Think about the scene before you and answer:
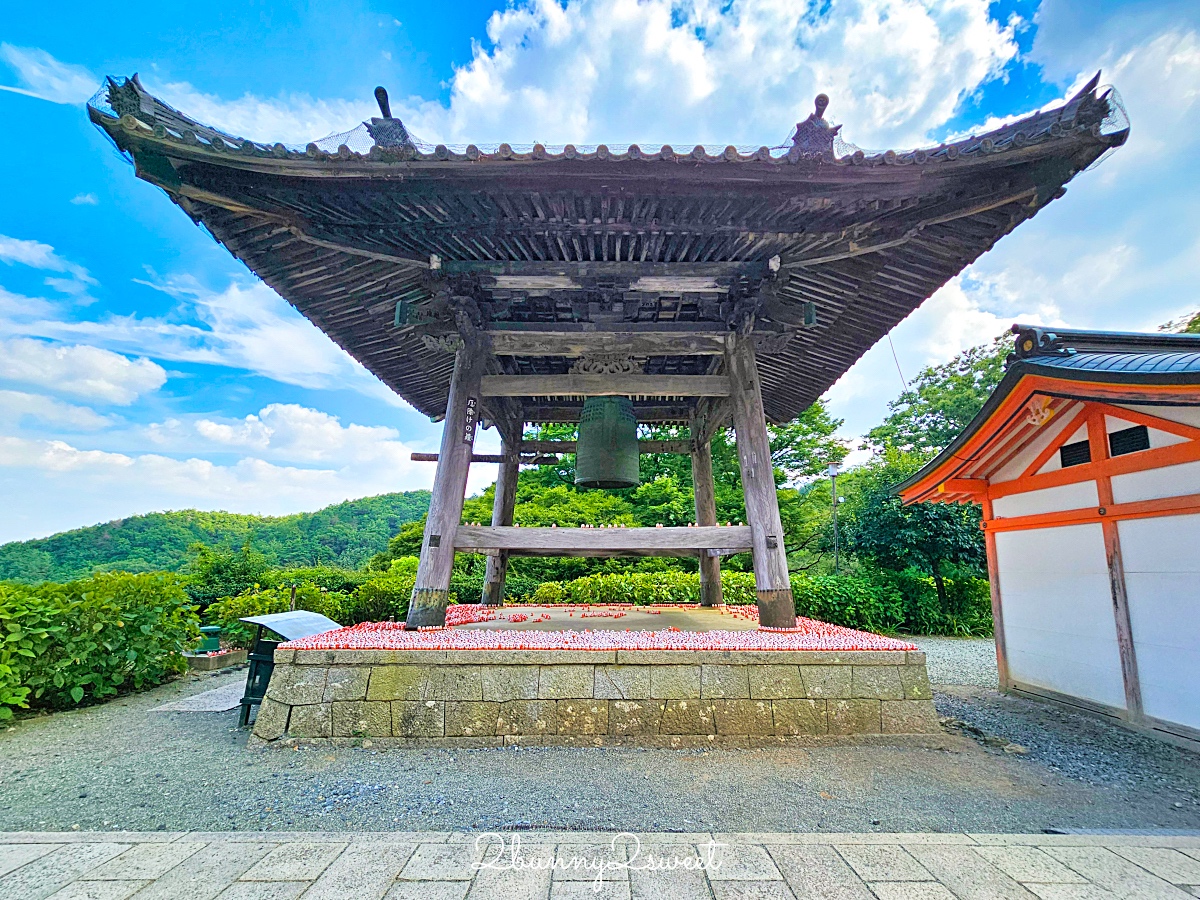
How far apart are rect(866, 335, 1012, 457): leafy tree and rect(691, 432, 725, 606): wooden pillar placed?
19.2 m

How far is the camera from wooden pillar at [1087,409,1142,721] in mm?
4328

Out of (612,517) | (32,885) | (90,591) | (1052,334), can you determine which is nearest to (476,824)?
(32,885)

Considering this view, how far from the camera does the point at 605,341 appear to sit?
5172 millimetres

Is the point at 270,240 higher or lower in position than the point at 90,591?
higher

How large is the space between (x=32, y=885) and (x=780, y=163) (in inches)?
204

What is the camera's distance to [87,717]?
4.89 m

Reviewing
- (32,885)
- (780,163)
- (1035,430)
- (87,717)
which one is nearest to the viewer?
(32,885)

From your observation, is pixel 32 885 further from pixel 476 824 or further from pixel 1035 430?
pixel 1035 430

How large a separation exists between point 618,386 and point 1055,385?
11.9 ft

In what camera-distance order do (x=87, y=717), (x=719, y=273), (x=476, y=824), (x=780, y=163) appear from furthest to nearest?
1. (x=87, y=717)
2. (x=719, y=273)
3. (x=780, y=163)
4. (x=476, y=824)

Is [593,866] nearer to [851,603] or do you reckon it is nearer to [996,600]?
[996,600]

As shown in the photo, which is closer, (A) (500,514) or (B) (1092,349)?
(B) (1092,349)

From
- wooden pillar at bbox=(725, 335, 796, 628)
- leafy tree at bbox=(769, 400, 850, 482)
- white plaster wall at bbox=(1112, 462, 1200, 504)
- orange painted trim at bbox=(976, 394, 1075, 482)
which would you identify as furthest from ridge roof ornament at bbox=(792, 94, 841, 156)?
leafy tree at bbox=(769, 400, 850, 482)

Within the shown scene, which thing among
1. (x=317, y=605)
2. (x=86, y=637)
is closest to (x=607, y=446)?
(x=86, y=637)
